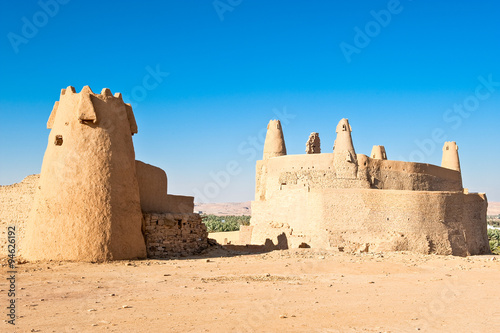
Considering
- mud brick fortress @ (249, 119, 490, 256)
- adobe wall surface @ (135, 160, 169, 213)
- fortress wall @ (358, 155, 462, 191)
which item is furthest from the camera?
fortress wall @ (358, 155, 462, 191)

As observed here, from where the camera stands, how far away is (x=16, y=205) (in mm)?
15664

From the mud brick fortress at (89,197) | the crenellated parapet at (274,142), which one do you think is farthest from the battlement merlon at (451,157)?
the mud brick fortress at (89,197)

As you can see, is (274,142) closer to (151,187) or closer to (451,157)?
(451,157)

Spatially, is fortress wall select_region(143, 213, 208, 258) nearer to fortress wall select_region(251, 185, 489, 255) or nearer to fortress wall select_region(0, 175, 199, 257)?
fortress wall select_region(0, 175, 199, 257)

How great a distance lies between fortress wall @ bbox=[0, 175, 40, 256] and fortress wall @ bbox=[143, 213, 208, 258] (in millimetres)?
3894

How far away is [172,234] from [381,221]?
827 cm

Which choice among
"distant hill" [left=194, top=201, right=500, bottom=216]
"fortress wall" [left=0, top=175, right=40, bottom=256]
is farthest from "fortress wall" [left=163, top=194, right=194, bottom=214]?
"distant hill" [left=194, top=201, right=500, bottom=216]

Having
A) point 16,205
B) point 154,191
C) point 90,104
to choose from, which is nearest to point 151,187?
point 154,191

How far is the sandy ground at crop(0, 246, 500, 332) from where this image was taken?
705cm

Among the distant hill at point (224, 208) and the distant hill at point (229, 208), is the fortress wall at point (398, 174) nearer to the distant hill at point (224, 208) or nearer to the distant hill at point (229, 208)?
the distant hill at point (224, 208)

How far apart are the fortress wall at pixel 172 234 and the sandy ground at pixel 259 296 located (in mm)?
1234

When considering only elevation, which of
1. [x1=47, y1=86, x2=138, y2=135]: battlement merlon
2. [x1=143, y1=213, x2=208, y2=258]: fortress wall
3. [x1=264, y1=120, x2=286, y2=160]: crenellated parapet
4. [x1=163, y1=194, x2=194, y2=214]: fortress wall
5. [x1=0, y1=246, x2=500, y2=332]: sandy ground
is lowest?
[x1=0, y1=246, x2=500, y2=332]: sandy ground

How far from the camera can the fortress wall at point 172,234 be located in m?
15.1

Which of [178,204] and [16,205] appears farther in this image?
[178,204]
